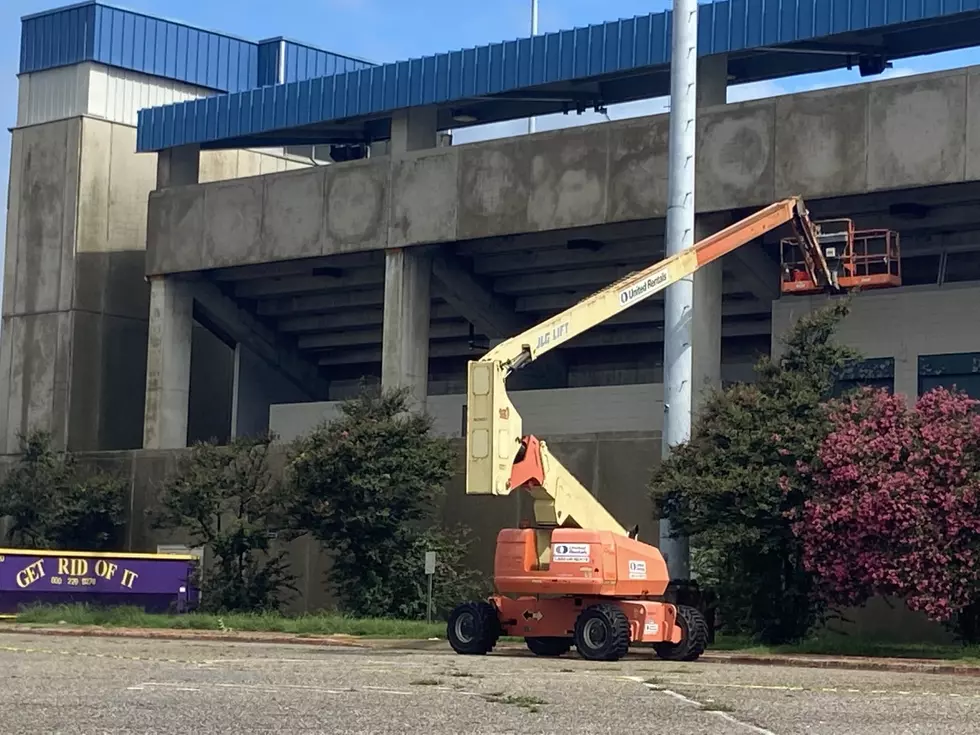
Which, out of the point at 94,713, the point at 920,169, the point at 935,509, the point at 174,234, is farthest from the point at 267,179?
the point at 94,713

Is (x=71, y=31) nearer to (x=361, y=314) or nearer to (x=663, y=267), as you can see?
(x=361, y=314)

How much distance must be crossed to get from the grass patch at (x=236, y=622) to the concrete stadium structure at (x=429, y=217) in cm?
606

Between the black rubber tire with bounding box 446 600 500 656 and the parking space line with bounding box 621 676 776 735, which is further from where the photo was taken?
the black rubber tire with bounding box 446 600 500 656

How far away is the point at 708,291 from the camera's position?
38.7 metres

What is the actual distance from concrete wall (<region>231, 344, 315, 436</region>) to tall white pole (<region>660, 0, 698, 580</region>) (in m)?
23.4

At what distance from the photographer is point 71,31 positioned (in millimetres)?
52406

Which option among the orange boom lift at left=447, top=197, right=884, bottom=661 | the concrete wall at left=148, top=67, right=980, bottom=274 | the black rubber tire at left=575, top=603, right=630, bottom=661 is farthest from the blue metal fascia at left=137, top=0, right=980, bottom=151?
the black rubber tire at left=575, top=603, right=630, bottom=661

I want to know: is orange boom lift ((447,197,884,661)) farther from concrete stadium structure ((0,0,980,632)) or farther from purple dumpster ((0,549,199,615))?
purple dumpster ((0,549,199,615))

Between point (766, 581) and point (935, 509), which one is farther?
point (766, 581)

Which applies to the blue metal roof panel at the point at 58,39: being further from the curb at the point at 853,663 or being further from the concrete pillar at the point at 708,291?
the curb at the point at 853,663

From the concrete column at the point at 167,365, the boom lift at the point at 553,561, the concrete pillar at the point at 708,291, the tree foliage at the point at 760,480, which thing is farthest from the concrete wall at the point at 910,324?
the concrete column at the point at 167,365

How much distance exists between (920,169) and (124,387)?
2548cm

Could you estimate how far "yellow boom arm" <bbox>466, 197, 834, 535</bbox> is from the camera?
79.5 ft

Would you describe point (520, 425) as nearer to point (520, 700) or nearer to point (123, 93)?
point (520, 700)
